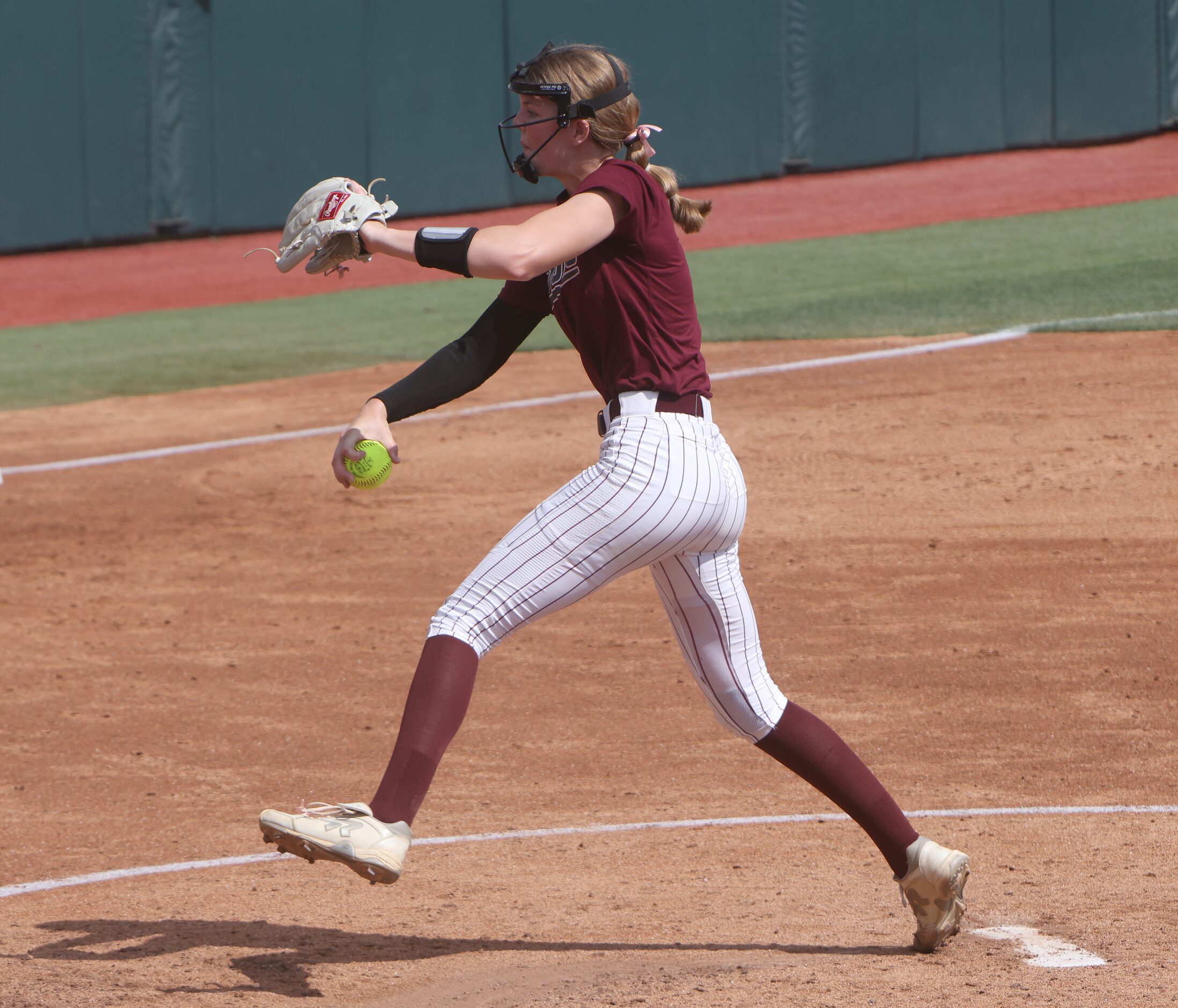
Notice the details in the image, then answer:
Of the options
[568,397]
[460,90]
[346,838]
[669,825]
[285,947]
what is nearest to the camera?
[346,838]

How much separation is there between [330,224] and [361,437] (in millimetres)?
460

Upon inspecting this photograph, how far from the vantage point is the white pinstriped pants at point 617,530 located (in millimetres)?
3217

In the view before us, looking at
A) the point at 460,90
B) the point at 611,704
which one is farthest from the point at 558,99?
the point at 460,90

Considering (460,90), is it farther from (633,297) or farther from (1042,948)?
(1042,948)

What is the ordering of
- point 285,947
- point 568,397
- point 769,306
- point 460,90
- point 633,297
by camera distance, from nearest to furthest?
point 633,297 → point 285,947 → point 568,397 → point 769,306 → point 460,90

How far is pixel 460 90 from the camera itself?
2044 cm

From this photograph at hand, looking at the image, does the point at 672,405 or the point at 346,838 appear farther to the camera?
the point at 672,405

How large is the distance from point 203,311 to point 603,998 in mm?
14959

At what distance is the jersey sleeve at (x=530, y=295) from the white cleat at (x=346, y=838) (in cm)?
116

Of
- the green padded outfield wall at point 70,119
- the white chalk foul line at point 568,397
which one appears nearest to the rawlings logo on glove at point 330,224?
the white chalk foul line at point 568,397

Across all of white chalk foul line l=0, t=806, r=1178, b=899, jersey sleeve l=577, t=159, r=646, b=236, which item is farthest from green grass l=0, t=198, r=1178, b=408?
jersey sleeve l=577, t=159, r=646, b=236

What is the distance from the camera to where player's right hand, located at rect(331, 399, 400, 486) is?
11.2 feet

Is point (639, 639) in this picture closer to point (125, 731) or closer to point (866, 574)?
point (866, 574)

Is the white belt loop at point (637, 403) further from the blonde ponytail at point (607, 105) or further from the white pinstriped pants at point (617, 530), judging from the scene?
the blonde ponytail at point (607, 105)
